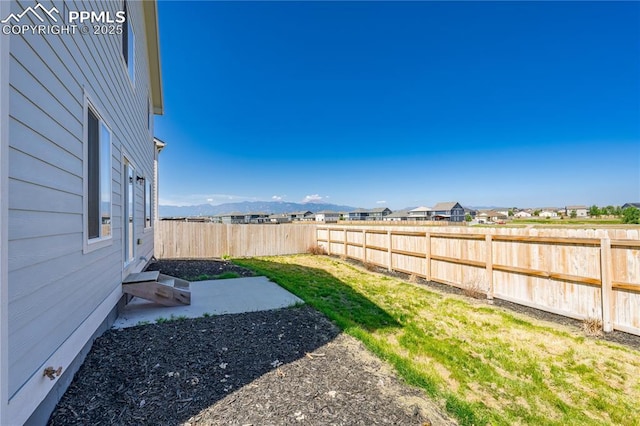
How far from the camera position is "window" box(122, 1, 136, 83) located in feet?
17.3

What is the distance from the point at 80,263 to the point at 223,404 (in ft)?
6.17

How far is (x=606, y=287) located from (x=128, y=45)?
9.50 m

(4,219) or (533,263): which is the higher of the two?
(4,219)

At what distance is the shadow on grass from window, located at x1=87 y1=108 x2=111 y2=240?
3.32m

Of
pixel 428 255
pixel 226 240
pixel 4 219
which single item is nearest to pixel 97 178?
pixel 4 219

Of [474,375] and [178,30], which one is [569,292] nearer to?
[474,375]

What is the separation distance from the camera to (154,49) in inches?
357

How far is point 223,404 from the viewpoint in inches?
90.5

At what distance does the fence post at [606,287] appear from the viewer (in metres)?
4.45

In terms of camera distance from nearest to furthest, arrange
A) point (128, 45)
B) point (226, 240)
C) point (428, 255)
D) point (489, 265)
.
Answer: point (128, 45) → point (489, 265) → point (428, 255) → point (226, 240)

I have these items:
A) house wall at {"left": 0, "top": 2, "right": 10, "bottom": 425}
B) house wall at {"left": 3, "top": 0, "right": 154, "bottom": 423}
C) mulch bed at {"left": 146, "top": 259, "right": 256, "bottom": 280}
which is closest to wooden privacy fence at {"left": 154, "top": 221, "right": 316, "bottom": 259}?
mulch bed at {"left": 146, "top": 259, "right": 256, "bottom": 280}

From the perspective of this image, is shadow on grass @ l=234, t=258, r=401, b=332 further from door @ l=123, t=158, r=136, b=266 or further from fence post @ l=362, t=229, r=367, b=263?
door @ l=123, t=158, r=136, b=266

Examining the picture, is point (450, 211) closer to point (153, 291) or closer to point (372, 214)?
point (372, 214)

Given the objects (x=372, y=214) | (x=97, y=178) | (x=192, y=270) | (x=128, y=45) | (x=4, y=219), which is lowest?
(x=192, y=270)
